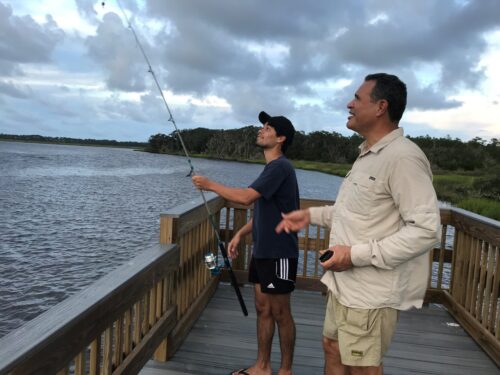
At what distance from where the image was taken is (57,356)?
1.56m

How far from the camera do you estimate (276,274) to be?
2947 millimetres

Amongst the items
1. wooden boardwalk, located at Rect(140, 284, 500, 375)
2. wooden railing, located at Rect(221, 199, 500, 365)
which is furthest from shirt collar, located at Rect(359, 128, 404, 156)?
wooden railing, located at Rect(221, 199, 500, 365)

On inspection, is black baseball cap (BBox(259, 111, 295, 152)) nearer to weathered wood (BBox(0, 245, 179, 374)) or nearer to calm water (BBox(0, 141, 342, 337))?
weathered wood (BBox(0, 245, 179, 374))

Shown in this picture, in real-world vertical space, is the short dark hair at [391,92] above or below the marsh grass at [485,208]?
above

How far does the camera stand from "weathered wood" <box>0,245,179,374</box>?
1.37 m

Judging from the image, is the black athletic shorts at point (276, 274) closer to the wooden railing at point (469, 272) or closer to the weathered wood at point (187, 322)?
the weathered wood at point (187, 322)

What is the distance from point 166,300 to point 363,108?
1.91 m

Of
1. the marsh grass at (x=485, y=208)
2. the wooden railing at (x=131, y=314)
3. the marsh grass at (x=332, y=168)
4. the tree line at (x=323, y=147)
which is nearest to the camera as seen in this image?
the wooden railing at (x=131, y=314)

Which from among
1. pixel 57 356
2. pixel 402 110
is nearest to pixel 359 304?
pixel 402 110

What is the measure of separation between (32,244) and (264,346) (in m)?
12.7

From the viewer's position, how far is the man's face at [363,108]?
194cm

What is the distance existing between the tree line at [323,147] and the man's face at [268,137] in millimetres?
35121

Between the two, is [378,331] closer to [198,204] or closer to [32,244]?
[198,204]

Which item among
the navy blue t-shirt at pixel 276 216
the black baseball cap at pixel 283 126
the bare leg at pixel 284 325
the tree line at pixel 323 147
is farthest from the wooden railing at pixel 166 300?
the tree line at pixel 323 147
